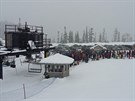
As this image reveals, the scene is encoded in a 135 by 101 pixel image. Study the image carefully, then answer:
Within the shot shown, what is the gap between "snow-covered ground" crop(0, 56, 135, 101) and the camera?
53.8 feet

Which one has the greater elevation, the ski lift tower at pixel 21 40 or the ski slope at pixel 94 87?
the ski lift tower at pixel 21 40

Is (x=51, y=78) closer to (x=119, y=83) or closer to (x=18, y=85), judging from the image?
(x=18, y=85)

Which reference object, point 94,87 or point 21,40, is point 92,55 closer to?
point 21,40

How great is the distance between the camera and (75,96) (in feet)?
54.9

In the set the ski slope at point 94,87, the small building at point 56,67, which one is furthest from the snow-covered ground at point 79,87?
the small building at point 56,67

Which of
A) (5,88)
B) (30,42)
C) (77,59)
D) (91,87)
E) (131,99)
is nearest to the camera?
(131,99)

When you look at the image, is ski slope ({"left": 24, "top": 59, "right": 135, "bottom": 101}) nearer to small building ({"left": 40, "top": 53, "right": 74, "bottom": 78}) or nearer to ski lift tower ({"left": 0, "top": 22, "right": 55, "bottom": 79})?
small building ({"left": 40, "top": 53, "right": 74, "bottom": 78})

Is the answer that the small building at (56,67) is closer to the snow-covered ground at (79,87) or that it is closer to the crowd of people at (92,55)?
the snow-covered ground at (79,87)

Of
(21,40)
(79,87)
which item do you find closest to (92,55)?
(21,40)

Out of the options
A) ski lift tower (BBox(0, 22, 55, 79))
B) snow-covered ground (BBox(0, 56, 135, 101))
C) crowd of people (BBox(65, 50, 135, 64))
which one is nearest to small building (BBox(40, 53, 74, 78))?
snow-covered ground (BBox(0, 56, 135, 101))

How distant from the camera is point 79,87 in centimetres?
1942

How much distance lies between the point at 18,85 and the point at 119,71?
10.3 meters

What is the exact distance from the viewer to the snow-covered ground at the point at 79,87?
53.8 ft

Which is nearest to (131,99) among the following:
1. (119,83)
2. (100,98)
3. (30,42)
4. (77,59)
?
(100,98)
